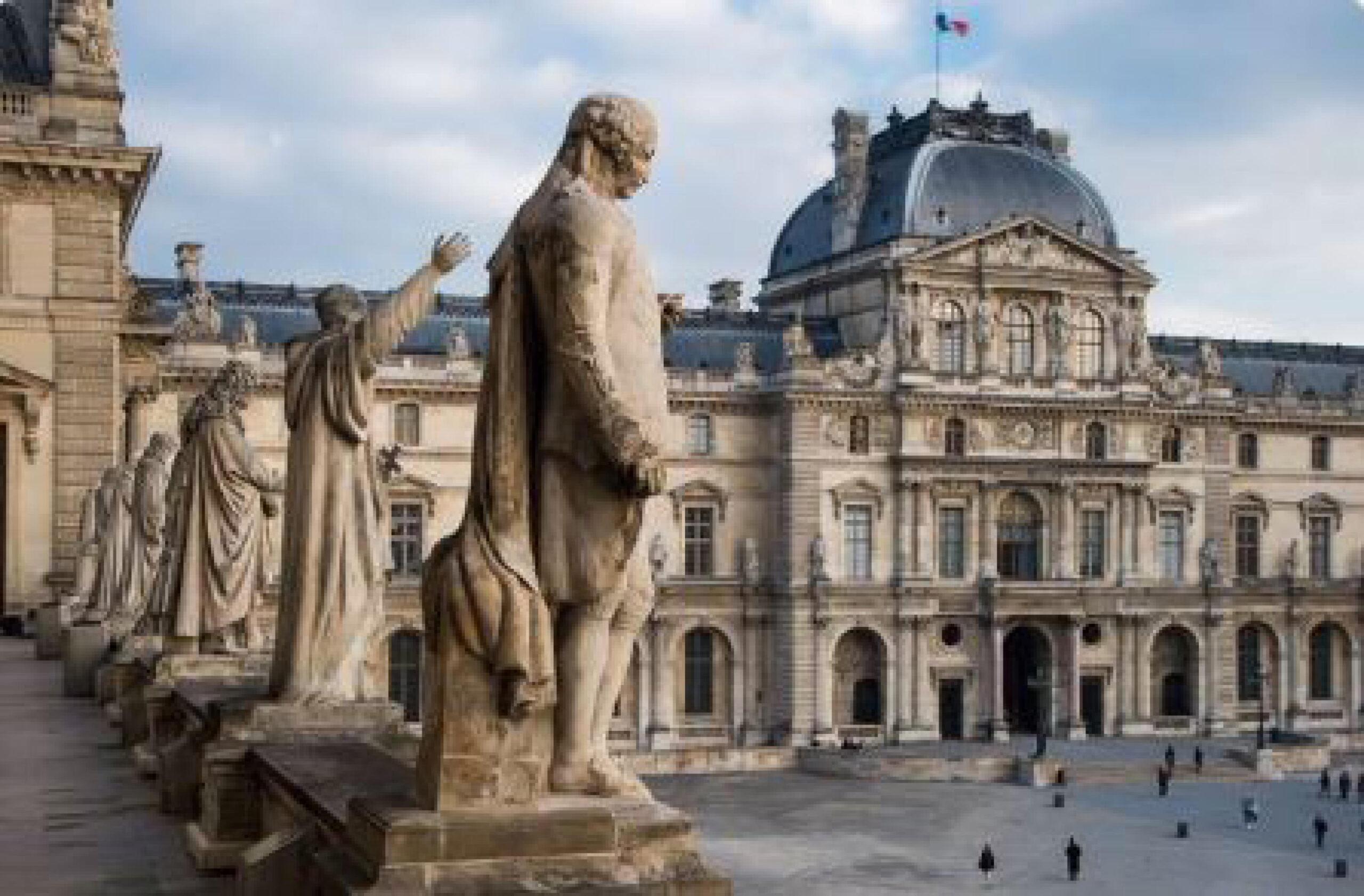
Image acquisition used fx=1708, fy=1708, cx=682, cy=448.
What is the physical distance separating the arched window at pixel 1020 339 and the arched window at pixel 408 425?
62.1ft

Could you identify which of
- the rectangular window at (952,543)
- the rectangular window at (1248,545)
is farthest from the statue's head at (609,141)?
the rectangular window at (1248,545)

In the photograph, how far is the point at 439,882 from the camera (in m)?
4.55

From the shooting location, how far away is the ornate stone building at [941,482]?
51469 millimetres

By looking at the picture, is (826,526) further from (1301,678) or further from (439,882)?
(439,882)

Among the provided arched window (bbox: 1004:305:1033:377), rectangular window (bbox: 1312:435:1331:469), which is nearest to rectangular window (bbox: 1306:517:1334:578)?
rectangular window (bbox: 1312:435:1331:469)

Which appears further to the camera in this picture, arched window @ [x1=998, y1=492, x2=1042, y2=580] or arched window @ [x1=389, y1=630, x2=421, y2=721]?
arched window @ [x1=998, y1=492, x2=1042, y2=580]

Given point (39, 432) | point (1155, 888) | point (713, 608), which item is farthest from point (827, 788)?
point (39, 432)

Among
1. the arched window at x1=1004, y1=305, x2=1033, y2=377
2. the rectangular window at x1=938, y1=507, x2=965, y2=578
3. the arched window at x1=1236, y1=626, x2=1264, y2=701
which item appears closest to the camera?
the rectangular window at x1=938, y1=507, x2=965, y2=578

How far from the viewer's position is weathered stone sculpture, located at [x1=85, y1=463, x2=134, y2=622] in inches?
665

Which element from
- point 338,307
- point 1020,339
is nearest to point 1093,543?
point 1020,339

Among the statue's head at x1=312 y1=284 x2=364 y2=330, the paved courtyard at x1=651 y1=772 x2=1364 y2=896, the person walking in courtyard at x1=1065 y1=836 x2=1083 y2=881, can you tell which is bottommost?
the paved courtyard at x1=651 y1=772 x2=1364 y2=896

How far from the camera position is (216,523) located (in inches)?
439

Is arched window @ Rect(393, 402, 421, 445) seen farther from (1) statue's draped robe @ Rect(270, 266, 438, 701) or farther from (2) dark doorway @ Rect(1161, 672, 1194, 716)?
(1) statue's draped robe @ Rect(270, 266, 438, 701)

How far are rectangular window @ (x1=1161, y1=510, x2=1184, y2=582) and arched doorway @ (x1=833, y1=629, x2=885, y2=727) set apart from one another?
35.4 feet
